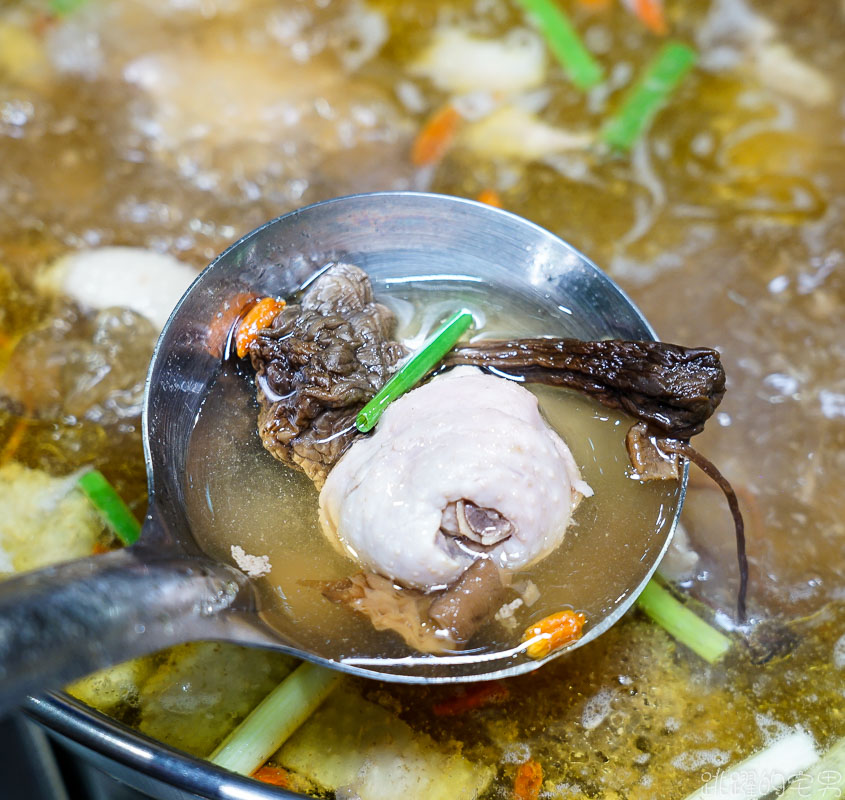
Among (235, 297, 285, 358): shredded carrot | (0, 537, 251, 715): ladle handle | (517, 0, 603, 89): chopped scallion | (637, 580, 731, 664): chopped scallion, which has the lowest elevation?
(637, 580, 731, 664): chopped scallion

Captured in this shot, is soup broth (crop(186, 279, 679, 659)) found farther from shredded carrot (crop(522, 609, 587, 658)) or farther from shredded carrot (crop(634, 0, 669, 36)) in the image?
shredded carrot (crop(634, 0, 669, 36))

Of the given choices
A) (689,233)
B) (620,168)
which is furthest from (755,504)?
(620,168)

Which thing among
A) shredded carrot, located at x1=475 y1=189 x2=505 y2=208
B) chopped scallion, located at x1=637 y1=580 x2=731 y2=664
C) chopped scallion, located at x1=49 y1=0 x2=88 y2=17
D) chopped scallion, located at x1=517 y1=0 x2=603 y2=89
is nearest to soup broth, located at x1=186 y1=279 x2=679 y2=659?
chopped scallion, located at x1=637 y1=580 x2=731 y2=664

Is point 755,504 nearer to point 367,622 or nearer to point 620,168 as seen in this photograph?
point 367,622

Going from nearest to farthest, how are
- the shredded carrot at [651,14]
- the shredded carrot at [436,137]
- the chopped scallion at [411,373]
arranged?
the chopped scallion at [411,373] < the shredded carrot at [436,137] < the shredded carrot at [651,14]

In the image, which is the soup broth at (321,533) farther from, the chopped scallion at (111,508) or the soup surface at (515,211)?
the chopped scallion at (111,508)

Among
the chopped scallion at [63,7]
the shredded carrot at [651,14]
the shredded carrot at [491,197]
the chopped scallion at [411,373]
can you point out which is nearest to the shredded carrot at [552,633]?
the chopped scallion at [411,373]

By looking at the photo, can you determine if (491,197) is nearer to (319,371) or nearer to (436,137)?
(436,137)
